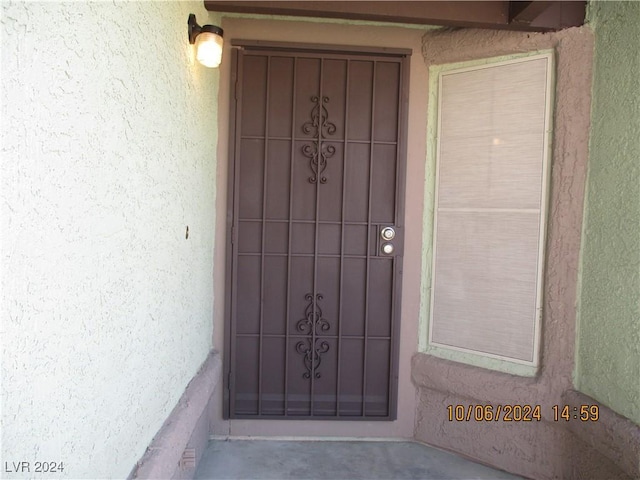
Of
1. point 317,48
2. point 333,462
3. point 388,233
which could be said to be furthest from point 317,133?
point 333,462

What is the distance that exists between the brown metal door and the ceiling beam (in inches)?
16.1

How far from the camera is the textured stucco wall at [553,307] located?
8.49ft

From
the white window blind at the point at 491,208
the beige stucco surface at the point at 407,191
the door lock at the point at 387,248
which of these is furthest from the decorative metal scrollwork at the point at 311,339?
the white window blind at the point at 491,208

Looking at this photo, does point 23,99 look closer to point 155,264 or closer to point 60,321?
point 60,321

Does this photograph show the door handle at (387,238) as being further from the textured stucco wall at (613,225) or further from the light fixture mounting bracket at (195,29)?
the light fixture mounting bracket at (195,29)

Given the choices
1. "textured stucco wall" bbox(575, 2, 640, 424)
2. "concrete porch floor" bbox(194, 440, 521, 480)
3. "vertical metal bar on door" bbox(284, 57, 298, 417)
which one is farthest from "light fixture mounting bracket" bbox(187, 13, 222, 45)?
"concrete porch floor" bbox(194, 440, 521, 480)

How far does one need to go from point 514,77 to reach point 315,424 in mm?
2647

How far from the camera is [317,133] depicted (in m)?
3.07

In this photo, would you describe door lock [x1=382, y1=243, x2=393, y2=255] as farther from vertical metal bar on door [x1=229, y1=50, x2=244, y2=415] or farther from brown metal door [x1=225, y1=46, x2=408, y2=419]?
vertical metal bar on door [x1=229, y1=50, x2=244, y2=415]

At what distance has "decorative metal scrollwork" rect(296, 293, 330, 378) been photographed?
3113 mm

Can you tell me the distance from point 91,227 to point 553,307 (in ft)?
8.27

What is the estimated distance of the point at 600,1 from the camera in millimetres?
2527

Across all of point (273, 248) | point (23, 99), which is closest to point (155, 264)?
point (23, 99)

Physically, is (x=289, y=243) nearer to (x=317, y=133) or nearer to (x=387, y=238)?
(x=387, y=238)
